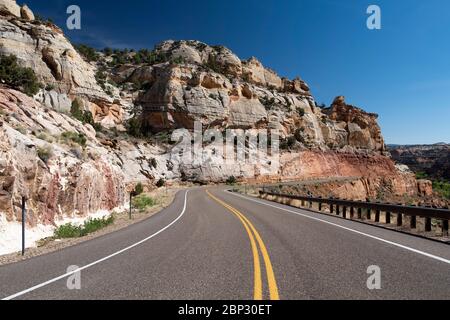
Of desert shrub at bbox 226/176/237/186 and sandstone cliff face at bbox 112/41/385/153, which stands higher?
sandstone cliff face at bbox 112/41/385/153

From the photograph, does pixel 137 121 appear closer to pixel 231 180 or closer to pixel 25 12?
pixel 231 180

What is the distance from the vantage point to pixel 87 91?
56.8m

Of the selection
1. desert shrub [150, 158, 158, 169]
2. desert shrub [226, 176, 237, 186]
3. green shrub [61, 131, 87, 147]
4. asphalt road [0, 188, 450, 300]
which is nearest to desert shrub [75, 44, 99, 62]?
desert shrub [150, 158, 158, 169]

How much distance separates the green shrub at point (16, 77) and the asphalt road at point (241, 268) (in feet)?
70.2

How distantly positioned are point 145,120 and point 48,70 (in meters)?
21.8

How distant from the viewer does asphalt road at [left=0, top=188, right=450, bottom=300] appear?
201 inches

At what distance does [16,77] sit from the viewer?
26484 mm

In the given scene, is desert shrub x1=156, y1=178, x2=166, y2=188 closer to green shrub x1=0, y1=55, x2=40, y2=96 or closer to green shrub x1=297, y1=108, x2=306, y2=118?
green shrub x1=0, y1=55, x2=40, y2=96

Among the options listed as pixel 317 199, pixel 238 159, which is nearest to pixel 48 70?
pixel 238 159

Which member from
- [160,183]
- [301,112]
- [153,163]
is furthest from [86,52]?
[301,112]

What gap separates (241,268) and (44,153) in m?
11.9

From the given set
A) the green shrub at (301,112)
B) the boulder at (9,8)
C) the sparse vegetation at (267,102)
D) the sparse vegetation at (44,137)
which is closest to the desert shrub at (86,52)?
the boulder at (9,8)

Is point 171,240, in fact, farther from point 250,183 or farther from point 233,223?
point 250,183

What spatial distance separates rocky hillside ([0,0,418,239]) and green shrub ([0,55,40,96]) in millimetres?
1166
